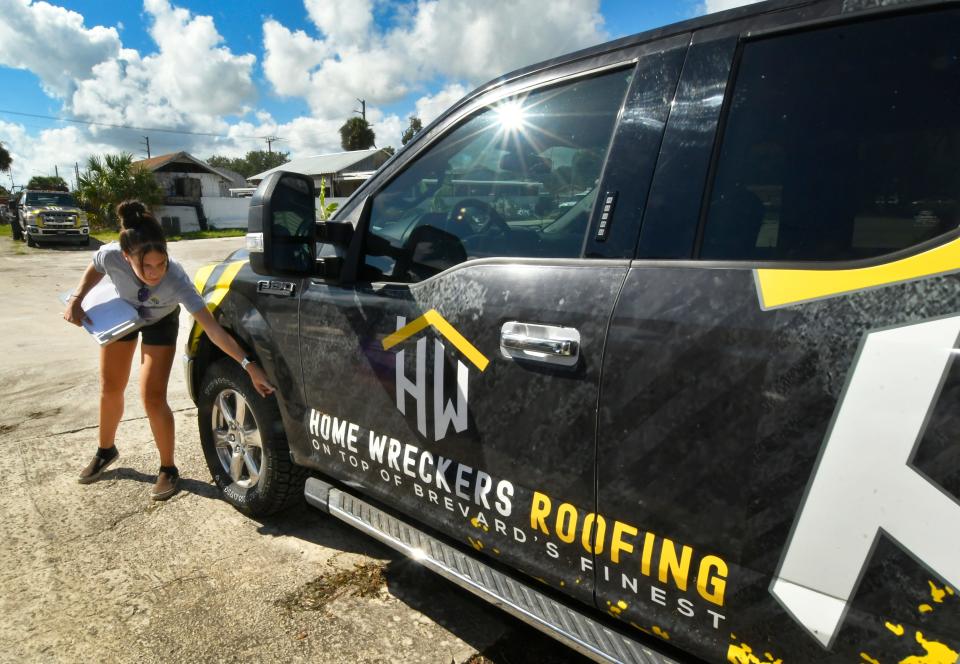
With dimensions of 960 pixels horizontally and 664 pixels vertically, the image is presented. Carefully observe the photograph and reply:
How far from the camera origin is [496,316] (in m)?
Answer: 1.68

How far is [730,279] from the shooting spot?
4.33 feet

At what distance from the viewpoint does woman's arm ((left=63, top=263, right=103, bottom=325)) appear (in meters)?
3.31

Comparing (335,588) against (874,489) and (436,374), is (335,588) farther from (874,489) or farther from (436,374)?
(874,489)

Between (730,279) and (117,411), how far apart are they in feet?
11.8

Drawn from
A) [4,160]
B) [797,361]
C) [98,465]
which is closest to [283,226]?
[797,361]

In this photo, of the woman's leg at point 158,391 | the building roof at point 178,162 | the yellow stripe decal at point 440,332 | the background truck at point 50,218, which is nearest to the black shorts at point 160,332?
the woman's leg at point 158,391

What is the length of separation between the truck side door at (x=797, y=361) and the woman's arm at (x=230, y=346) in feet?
5.68

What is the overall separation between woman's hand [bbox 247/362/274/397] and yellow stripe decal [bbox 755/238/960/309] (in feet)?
6.82

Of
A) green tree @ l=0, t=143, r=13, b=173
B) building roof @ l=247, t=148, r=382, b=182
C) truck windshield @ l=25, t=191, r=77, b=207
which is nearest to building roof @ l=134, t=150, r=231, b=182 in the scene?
building roof @ l=247, t=148, r=382, b=182

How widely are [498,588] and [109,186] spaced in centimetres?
3433

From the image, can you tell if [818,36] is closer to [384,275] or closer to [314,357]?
[384,275]

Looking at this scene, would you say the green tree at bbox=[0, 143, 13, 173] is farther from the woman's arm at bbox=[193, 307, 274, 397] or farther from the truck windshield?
the woman's arm at bbox=[193, 307, 274, 397]

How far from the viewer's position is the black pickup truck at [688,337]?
3.66 ft

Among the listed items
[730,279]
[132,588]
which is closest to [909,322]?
[730,279]
